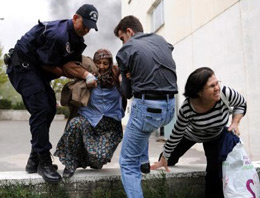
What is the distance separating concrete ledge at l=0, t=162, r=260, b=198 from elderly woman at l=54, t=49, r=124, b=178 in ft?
0.36

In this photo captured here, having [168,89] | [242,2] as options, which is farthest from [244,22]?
[168,89]

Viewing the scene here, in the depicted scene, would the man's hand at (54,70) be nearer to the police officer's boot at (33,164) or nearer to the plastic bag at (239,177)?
the police officer's boot at (33,164)

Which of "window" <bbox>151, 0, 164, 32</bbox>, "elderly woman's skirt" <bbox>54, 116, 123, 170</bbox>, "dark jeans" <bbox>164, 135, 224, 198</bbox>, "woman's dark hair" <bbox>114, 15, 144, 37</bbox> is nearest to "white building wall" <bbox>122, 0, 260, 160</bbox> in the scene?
"window" <bbox>151, 0, 164, 32</bbox>

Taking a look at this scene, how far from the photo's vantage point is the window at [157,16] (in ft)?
31.0

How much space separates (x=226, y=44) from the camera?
5.39m

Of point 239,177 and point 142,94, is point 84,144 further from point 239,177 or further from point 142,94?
point 239,177

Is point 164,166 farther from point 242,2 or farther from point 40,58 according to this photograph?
point 242,2

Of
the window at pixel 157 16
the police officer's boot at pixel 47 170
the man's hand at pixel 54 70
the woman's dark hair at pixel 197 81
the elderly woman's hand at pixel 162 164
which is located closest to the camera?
the woman's dark hair at pixel 197 81

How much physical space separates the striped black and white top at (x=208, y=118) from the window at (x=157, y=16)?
7.44 metres

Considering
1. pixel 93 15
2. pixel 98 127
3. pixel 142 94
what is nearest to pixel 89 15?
pixel 93 15

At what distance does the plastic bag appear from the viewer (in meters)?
2.04

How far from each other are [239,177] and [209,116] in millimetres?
569

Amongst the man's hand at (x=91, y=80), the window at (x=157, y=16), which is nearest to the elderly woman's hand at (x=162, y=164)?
the man's hand at (x=91, y=80)

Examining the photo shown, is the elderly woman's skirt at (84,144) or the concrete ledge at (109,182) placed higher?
the elderly woman's skirt at (84,144)
